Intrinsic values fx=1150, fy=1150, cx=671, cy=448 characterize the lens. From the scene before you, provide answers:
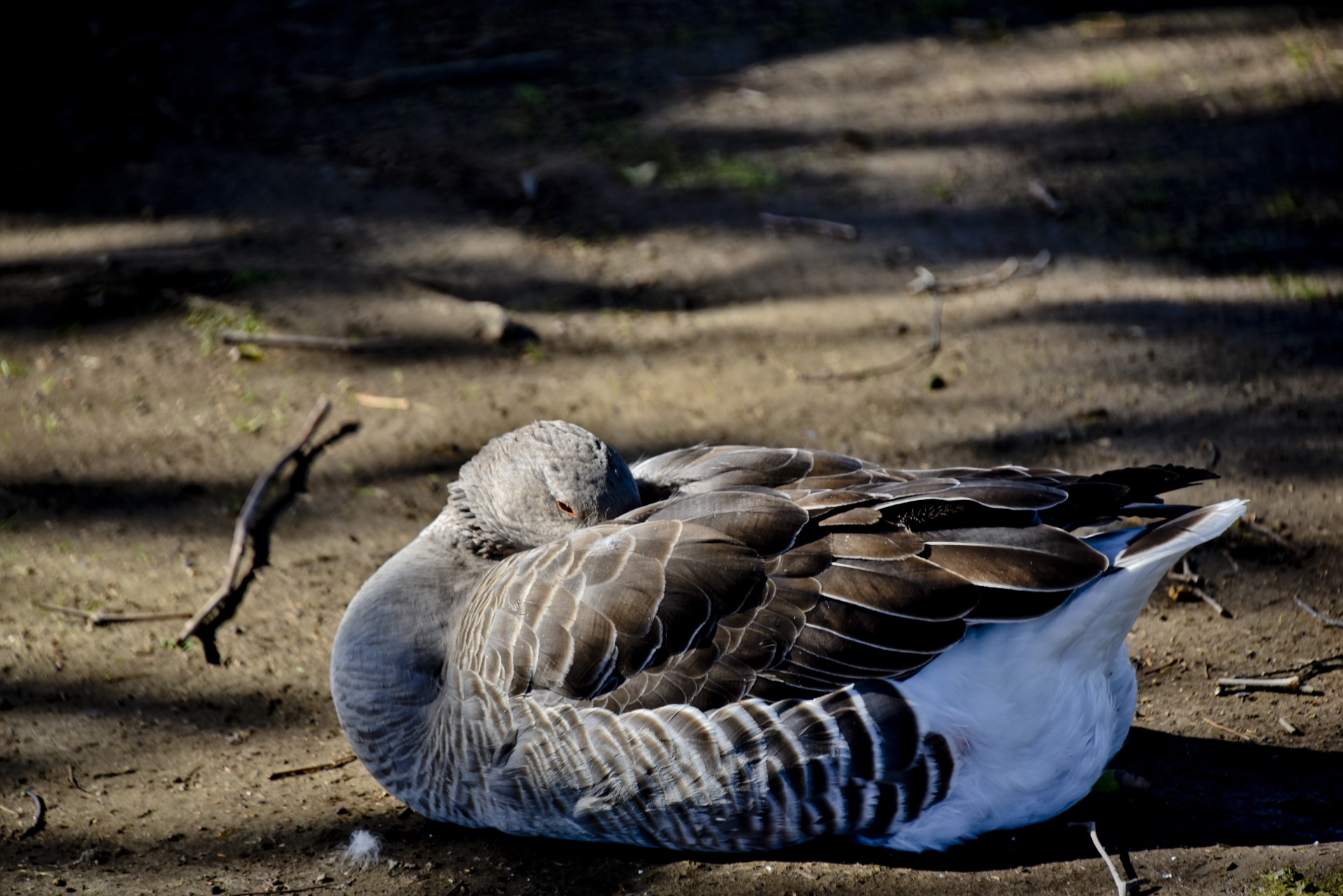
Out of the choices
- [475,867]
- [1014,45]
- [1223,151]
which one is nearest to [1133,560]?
[475,867]

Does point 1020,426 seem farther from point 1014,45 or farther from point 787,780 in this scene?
point 1014,45

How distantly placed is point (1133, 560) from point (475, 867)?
2210mm

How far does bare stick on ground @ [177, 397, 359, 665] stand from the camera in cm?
461

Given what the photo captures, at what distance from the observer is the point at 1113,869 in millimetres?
3305

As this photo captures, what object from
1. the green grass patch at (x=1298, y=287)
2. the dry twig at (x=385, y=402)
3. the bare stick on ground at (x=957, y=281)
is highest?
the bare stick on ground at (x=957, y=281)

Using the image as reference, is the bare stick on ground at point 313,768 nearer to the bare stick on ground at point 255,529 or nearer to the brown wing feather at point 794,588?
the bare stick on ground at point 255,529

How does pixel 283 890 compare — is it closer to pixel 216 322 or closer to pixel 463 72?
pixel 216 322

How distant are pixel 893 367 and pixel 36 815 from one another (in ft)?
14.4

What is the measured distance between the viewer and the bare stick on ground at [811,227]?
7250 millimetres

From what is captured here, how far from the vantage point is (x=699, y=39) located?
9.36 metres

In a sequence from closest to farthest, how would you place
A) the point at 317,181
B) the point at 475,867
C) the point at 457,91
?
the point at 475,867
the point at 317,181
the point at 457,91

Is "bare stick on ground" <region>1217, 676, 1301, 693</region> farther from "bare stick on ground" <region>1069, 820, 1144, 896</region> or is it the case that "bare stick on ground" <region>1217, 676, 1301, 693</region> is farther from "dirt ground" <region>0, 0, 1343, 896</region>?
"bare stick on ground" <region>1069, 820, 1144, 896</region>

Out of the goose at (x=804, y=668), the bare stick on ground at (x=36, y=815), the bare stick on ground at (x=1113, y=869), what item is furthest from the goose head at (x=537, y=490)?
the bare stick on ground at (x=1113, y=869)

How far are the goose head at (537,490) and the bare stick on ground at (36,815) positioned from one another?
1605 mm
